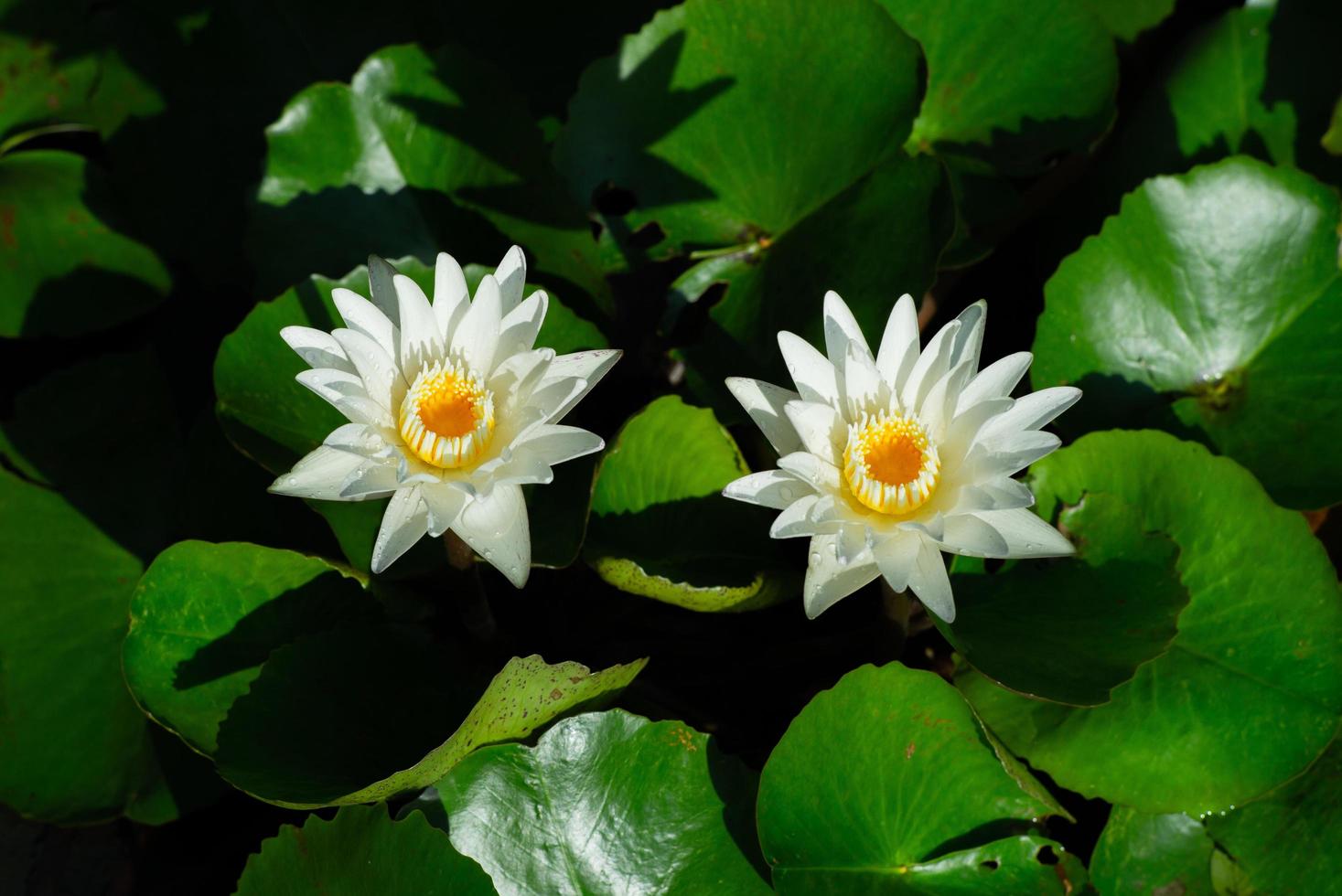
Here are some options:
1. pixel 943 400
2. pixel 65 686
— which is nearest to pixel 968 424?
pixel 943 400

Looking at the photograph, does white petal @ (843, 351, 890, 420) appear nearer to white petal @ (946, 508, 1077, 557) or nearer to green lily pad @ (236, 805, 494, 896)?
white petal @ (946, 508, 1077, 557)

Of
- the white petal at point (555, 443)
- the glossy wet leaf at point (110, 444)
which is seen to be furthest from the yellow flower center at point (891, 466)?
the glossy wet leaf at point (110, 444)

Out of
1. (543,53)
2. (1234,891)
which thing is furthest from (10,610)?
(1234,891)

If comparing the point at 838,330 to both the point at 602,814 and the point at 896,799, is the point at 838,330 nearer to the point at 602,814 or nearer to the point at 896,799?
the point at 896,799

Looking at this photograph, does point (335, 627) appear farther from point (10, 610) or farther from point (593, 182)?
point (593, 182)

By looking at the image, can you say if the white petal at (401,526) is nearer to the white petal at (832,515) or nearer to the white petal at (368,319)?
the white petal at (368,319)
